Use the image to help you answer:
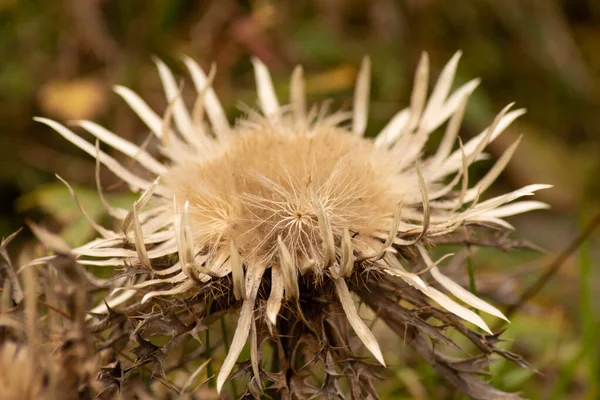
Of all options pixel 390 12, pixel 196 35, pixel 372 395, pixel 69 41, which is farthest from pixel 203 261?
pixel 390 12

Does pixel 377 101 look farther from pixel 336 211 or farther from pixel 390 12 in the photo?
pixel 336 211

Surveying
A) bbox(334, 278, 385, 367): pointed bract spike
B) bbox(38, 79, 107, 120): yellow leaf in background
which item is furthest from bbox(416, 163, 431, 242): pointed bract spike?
bbox(38, 79, 107, 120): yellow leaf in background

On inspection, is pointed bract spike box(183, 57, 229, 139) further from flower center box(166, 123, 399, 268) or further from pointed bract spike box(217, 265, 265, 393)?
pointed bract spike box(217, 265, 265, 393)

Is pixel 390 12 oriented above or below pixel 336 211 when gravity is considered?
below

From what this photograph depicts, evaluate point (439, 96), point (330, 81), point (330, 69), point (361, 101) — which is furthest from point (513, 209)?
point (330, 69)

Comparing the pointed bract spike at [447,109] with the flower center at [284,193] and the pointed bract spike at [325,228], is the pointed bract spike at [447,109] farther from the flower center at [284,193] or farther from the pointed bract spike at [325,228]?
the pointed bract spike at [325,228]

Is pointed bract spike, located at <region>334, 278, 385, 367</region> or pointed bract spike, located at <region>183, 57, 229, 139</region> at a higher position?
pointed bract spike, located at <region>183, 57, 229, 139</region>
